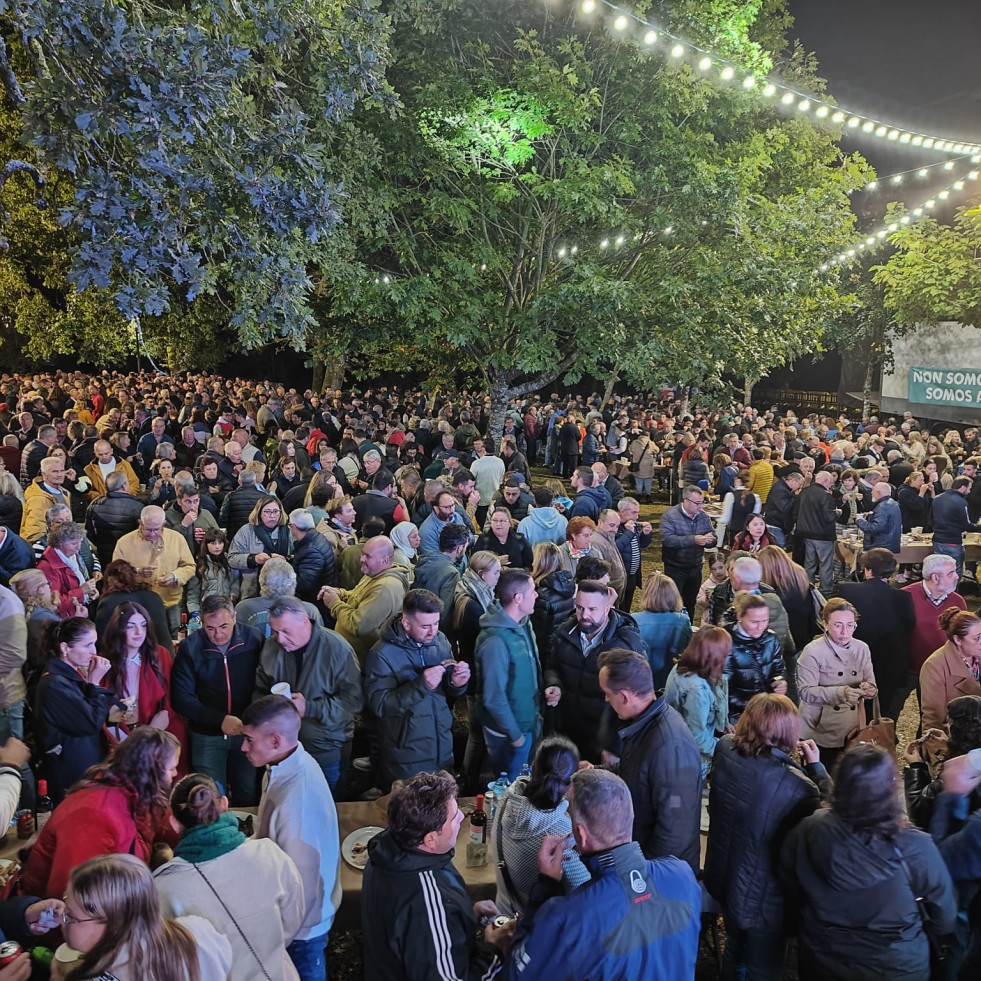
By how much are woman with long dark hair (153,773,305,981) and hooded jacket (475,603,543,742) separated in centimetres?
179

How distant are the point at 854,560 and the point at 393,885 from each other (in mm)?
8144

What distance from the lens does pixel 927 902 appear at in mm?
2951

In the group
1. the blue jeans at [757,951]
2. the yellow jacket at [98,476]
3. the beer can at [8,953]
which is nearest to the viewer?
the beer can at [8,953]

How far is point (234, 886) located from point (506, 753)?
2.28m

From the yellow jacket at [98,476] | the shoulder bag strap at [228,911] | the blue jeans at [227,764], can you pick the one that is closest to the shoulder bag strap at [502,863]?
the shoulder bag strap at [228,911]

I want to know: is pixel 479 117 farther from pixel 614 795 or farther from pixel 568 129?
pixel 614 795

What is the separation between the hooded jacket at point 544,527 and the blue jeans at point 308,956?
4.50 m

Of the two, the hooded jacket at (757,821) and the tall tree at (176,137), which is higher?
the tall tree at (176,137)

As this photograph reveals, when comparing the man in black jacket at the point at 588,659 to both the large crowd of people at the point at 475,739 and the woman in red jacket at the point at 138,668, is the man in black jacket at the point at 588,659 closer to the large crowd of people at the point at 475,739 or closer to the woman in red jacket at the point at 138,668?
the large crowd of people at the point at 475,739

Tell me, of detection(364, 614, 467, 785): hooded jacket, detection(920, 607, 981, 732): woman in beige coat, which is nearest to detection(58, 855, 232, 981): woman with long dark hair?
detection(364, 614, 467, 785): hooded jacket

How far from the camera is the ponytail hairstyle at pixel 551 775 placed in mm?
3092

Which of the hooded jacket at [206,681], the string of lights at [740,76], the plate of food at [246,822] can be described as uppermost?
the string of lights at [740,76]

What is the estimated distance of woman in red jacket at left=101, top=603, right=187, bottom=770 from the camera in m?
4.43

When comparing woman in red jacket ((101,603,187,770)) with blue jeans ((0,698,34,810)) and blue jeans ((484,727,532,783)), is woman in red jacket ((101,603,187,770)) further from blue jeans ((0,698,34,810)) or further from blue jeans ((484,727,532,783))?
blue jeans ((484,727,532,783))
